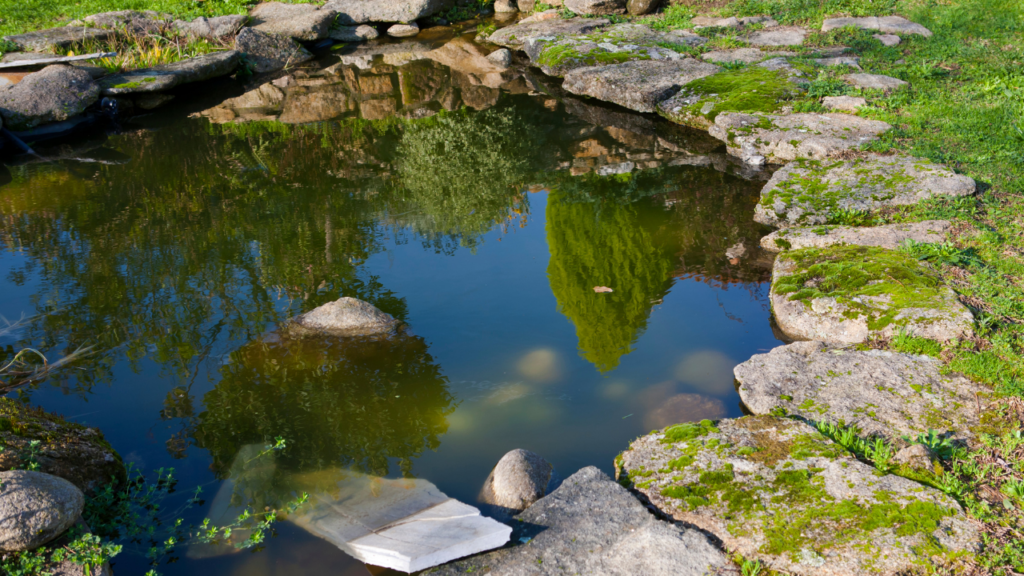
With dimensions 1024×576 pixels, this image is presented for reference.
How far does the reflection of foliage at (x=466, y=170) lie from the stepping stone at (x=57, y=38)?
8.23 m

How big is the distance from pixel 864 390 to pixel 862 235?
2389mm

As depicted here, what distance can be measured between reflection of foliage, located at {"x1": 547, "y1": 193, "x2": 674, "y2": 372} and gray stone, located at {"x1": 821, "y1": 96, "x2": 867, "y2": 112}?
350 centimetres

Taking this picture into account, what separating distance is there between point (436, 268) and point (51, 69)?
30.4ft

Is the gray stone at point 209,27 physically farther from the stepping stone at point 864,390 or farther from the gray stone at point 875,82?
the stepping stone at point 864,390

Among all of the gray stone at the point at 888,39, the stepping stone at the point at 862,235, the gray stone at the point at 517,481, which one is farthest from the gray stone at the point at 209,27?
A: the gray stone at the point at 517,481

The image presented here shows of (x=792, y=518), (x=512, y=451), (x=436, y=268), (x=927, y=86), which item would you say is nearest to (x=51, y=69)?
(x=436, y=268)

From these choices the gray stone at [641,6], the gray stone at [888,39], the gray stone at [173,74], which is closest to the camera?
the gray stone at [888,39]

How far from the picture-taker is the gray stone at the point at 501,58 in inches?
578

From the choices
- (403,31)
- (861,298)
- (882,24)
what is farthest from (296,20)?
(861,298)

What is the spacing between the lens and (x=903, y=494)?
11.2 feet

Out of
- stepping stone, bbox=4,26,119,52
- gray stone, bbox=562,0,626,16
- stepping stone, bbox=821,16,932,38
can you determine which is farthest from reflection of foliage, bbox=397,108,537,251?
stepping stone, bbox=4,26,119,52

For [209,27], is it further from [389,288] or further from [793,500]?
[793,500]

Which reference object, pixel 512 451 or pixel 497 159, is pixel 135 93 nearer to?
pixel 497 159

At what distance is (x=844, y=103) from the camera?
30.6 ft
